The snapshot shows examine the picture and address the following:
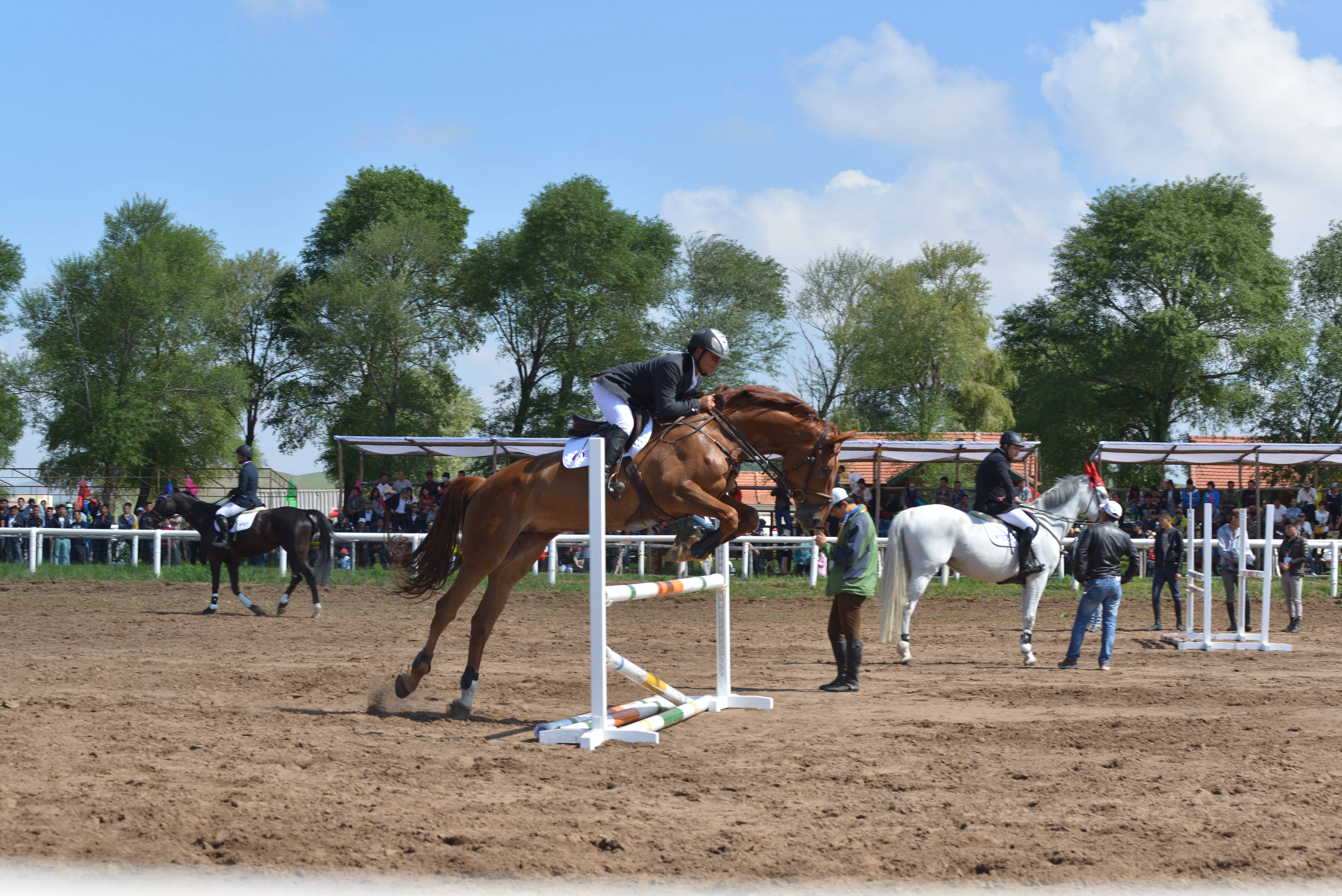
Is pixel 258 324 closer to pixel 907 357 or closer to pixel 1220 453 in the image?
pixel 907 357

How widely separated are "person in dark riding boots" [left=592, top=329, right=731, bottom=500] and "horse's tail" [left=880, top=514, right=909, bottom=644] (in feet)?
14.7

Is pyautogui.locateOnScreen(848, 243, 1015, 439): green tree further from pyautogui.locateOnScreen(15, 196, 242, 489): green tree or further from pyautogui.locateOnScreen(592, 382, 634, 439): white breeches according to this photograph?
pyautogui.locateOnScreen(592, 382, 634, 439): white breeches

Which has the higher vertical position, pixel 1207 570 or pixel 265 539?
pixel 265 539

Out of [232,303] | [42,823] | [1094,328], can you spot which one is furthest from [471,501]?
[232,303]

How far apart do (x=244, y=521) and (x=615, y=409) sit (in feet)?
31.6

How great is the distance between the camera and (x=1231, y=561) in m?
14.7

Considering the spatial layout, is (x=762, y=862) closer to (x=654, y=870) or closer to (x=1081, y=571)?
(x=654, y=870)

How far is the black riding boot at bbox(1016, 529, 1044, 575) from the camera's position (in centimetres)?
1143

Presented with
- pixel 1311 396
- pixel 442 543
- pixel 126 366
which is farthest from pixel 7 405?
pixel 1311 396

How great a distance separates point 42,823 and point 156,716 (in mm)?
2863

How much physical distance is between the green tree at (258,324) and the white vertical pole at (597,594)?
139 feet

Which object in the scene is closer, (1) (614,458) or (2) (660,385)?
(1) (614,458)

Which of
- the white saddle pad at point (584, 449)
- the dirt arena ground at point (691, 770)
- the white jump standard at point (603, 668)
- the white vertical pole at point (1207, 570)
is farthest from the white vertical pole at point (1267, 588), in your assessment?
the white saddle pad at point (584, 449)

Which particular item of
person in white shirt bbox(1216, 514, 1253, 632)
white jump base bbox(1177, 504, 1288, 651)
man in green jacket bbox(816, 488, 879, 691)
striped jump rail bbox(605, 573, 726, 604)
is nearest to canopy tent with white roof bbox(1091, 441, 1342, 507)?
person in white shirt bbox(1216, 514, 1253, 632)
